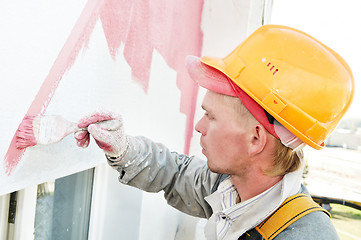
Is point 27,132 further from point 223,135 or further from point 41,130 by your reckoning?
point 223,135

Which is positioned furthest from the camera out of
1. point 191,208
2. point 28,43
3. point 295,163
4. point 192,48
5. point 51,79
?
point 192,48

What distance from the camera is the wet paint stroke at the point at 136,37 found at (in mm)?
922

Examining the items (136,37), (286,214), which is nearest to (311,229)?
(286,214)

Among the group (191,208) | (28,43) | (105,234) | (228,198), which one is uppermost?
(28,43)

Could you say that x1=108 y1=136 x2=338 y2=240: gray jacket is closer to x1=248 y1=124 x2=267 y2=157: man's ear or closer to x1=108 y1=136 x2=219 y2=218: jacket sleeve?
x1=108 y1=136 x2=219 y2=218: jacket sleeve

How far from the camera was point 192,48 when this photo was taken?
113 inches

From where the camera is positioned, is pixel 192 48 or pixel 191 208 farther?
pixel 192 48

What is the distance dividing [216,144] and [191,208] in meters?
0.48

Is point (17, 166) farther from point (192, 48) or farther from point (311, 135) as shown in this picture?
point (192, 48)

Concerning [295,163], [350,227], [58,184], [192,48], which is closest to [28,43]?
[58,184]

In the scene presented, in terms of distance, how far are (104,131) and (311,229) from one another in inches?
31.3

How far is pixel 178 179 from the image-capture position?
1.58 m

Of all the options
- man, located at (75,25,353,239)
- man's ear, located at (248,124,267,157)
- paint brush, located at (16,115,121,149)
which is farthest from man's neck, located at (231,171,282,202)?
paint brush, located at (16,115,121,149)

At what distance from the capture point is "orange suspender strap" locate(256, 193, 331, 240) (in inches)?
47.4
